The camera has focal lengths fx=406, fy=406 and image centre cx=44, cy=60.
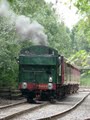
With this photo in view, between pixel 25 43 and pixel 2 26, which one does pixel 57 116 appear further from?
pixel 25 43

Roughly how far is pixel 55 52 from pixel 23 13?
11.1 meters

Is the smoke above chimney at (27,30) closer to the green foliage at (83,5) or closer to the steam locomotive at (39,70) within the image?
the steam locomotive at (39,70)

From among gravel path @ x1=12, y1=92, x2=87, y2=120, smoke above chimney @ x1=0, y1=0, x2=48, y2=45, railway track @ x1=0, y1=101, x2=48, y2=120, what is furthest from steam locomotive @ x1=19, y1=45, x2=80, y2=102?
railway track @ x1=0, y1=101, x2=48, y2=120

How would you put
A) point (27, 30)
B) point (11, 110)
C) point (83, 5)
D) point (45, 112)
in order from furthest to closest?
1. point (27, 30)
2. point (11, 110)
3. point (45, 112)
4. point (83, 5)

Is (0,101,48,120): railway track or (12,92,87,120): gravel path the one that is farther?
(12,92,87,120): gravel path

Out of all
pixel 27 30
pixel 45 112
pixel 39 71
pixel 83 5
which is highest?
pixel 27 30

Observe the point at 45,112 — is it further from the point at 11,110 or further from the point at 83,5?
the point at 83,5

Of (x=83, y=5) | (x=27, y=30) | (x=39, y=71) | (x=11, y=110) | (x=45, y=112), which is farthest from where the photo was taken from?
(x=27, y=30)

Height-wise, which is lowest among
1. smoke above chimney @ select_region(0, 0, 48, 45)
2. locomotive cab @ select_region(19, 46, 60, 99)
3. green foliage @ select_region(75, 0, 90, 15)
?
locomotive cab @ select_region(19, 46, 60, 99)

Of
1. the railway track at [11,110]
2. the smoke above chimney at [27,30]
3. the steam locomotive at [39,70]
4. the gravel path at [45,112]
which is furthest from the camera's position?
the smoke above chimney at [27,30]

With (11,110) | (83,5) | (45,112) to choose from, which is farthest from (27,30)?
(45,112)

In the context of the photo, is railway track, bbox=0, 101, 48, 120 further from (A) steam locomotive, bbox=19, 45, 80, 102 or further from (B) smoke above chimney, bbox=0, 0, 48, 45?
(B) smoke above chimney, bbox=0, 0, 48, 45

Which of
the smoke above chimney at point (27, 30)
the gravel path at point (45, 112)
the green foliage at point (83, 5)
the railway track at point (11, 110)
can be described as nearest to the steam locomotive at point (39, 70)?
the gravel path at point (45, 112)

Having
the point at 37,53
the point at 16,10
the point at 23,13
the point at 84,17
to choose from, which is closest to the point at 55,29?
the point at 23,13
